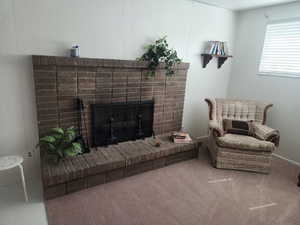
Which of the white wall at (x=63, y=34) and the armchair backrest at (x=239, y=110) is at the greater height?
the white wall at (x=63, y=34)

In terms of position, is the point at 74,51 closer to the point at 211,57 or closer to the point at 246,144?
the point at 211,57

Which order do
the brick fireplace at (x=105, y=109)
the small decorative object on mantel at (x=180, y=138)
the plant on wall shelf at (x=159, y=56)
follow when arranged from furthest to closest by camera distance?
the small decorative object on mantel at (x=180, y=138) < the plant on wall shelf at (x=159, y=56) < the brick fireplace at (x=105, y=109)

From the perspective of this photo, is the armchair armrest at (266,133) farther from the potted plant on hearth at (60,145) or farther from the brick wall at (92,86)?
the potted plant on hearth at (60,145)

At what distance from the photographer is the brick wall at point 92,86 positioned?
2.20 meters

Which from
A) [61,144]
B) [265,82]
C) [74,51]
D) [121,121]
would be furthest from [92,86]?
[265,82]

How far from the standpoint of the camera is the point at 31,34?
2072mm

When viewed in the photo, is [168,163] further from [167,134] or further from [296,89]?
[296,89]

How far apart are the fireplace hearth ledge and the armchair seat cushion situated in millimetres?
426

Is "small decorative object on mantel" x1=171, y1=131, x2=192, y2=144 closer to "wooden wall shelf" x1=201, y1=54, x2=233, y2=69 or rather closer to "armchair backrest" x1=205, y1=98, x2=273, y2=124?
"armchair backrest" x1=205, y1=98, x2=273, y2=124

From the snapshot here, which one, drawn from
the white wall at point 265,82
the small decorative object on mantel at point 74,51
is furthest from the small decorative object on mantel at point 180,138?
the small decorative object on mantel at point 74,51

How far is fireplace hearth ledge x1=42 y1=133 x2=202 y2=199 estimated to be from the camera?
6.77 ft

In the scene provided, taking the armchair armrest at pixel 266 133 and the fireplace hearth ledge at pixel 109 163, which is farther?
the armchair armrest at pixel 266 133

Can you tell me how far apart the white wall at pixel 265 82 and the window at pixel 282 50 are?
0.09 meters

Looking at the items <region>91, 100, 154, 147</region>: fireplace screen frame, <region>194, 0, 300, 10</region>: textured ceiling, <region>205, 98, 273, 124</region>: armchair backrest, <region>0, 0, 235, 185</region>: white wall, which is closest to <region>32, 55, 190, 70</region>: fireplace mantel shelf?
<region>0, 0, 235, 185</region>: white wall
